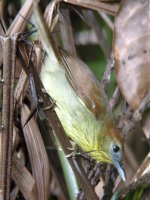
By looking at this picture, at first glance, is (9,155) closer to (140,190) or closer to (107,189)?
(140,190)

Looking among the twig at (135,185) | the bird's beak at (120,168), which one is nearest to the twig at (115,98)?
the bird's beak at (120,168)

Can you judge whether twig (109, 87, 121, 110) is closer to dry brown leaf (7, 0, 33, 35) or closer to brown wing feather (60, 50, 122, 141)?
brown wing feather (60, 50, 122, 141)

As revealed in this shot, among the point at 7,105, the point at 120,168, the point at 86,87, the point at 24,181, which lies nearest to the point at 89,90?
the point at 86,87

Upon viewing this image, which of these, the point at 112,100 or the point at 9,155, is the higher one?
the point at 9,155

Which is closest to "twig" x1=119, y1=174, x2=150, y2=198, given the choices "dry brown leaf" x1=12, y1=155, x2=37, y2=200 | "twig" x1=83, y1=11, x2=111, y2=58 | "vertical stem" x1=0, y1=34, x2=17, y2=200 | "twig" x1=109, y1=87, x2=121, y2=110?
"dry brown leaf" x1=12, y1=155, x2=37, y2=200

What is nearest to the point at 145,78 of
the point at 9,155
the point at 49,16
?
the point at 49,16

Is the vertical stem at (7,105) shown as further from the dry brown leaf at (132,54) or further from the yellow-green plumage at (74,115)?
the dry brown leaf at (132,54)

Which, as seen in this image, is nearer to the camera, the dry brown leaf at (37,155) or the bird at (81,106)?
the dry brown leaf at (37,155)

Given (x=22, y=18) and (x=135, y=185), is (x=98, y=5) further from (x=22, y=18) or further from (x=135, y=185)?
(x=135, y=185)
